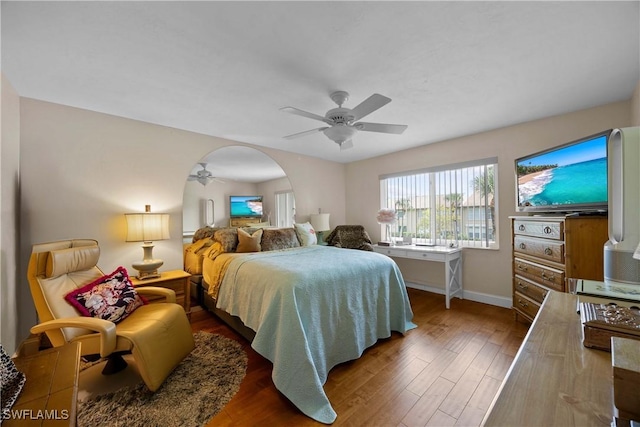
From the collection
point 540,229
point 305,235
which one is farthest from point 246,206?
point 540,229

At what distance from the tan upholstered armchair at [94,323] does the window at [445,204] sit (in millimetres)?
3505

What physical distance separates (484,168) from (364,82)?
2.48 metres

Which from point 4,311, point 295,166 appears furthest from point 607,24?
point 4,311

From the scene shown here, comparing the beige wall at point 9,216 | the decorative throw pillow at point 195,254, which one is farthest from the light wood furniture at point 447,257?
the beige wall at point 9,216

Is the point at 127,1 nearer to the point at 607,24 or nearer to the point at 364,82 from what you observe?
the point at 364,82

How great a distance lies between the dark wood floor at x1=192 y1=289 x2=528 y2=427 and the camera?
1.56 meters

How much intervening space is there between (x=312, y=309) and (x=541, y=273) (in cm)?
229

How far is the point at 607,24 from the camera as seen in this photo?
1479 millimetres

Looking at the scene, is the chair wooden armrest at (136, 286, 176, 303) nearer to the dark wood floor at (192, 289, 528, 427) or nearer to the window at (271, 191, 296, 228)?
the dark wood floor at (192, 289, 528, 427)

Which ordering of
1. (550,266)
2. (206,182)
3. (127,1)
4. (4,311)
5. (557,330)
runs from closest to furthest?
(557,330), (127,1), (4,311), (550,266), (206,182)

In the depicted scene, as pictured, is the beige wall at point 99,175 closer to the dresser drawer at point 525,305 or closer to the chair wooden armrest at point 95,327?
the chair wooden armrest at point 95,327

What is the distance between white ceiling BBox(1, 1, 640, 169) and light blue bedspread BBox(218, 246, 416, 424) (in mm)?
1576

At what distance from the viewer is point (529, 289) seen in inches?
101

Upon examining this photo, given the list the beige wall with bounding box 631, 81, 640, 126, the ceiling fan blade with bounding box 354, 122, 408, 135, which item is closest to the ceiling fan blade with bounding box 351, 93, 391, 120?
the ceiling fan blade with bounding box 354, 122, 408, 135
